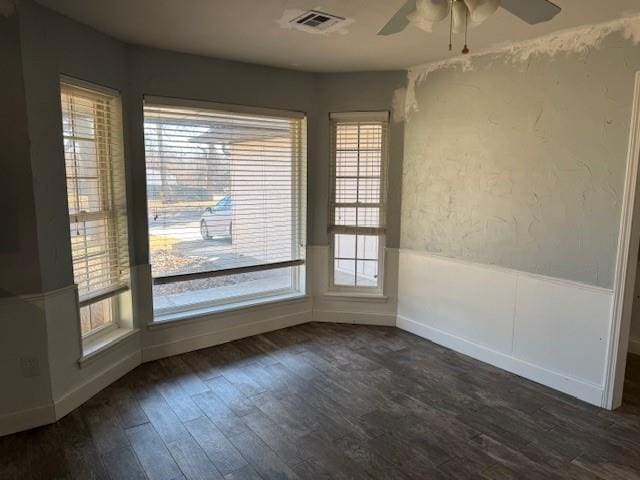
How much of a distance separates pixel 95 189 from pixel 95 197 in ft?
0.19

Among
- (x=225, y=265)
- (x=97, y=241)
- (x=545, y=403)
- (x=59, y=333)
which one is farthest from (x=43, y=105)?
(x=545, y=403)

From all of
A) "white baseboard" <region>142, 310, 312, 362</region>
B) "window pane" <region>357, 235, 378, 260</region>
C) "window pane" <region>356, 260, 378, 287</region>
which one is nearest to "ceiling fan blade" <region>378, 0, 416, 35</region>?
"window pane" <region>357, 235, 378, 260</region>

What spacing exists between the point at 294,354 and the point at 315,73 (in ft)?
8.65

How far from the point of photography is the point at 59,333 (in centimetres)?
269

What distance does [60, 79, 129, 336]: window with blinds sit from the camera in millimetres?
2859

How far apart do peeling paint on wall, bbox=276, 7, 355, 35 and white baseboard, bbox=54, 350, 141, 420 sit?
271 centimetres

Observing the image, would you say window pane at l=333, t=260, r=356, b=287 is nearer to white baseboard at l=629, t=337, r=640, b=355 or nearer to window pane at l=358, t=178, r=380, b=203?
window pane at l=358, t=178, r=380, b=203

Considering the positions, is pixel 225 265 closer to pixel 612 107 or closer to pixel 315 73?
pixel 315 73

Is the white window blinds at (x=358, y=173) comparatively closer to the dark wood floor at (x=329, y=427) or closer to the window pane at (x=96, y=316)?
the dark wood floor at (x=329, y=427)

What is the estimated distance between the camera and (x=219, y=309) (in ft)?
12.8

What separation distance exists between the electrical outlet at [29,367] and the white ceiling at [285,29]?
6.86 ft

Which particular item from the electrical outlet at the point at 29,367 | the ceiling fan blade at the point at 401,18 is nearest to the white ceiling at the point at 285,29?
the ceiling fan blade at the point at 401,18

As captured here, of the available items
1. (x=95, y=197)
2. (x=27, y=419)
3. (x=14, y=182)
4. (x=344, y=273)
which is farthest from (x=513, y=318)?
(x=14, y=182)

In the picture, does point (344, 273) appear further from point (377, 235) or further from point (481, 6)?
point (481, 6)
